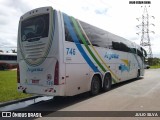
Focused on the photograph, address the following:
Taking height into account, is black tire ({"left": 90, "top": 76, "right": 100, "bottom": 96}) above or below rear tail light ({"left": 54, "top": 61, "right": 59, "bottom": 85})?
below

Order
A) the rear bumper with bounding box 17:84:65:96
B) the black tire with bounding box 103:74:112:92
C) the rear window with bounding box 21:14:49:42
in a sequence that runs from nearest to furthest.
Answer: the rear bumper with bounding box 17:84:65:96 < the rear window with bounding box 21:14:49:42 < the black tire with bounding box 103:74:112:92

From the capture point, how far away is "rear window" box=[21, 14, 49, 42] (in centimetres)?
954

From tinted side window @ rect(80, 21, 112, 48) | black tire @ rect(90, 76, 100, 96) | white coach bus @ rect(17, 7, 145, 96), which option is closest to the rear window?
white coach bus @ rect(17, 7, 145, 96)

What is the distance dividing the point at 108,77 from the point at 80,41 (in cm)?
409

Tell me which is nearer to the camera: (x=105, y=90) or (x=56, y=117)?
(x=56, y=117)

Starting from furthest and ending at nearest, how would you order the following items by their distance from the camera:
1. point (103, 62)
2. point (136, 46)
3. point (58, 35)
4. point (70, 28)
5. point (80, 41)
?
point (136, 46)
point (103, 62)
point (80, 41)
point (70, 28)
point (58, 35)

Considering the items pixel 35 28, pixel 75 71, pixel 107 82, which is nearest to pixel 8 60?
pixel 107 82

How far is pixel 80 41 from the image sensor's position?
10656 mm

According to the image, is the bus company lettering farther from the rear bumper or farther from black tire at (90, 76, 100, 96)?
the rear bumper

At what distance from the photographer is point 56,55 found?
9.18 meters

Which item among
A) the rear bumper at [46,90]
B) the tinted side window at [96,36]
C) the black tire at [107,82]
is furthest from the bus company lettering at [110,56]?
the rear bumper at [46,90]

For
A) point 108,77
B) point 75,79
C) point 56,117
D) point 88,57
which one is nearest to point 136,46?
point 108,77

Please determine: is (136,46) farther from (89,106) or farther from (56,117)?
(56,117)

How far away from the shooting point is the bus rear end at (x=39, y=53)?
9.23 m
